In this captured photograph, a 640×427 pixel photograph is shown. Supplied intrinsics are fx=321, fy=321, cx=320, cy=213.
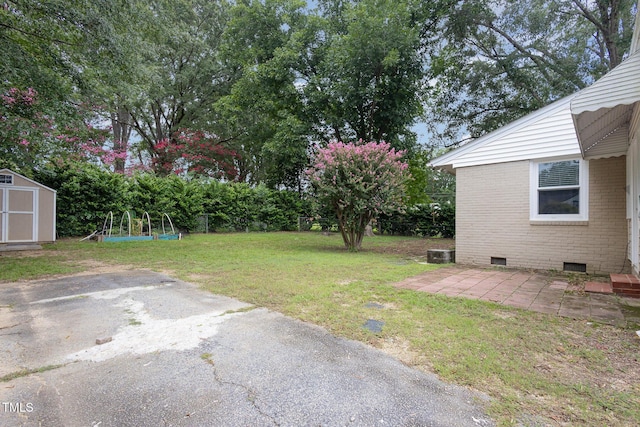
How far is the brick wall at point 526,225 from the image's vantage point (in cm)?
614

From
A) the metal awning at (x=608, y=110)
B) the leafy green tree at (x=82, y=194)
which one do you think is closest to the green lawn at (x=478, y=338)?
the metal awning at (x=608, y=110)

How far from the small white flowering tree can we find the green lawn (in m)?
3.42

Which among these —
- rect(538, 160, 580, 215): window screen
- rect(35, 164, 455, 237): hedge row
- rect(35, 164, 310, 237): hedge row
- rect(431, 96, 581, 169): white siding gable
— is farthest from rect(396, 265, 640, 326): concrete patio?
rect(35, 164, 310, 237): hedge row

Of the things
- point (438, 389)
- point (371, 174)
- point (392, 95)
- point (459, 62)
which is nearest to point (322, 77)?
point (392, 95)

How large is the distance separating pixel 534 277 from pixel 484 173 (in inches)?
107

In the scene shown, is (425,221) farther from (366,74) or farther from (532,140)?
(532,140)

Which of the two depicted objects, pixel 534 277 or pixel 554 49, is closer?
A: pixel 534 277

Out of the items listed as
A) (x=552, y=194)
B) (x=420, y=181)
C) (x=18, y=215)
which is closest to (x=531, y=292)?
(x=552, y=194)

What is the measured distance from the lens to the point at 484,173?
7.70 metres

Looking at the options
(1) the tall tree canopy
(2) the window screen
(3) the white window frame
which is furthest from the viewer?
(1) the tall tree canopy

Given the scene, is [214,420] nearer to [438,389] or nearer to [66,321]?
[438,389]

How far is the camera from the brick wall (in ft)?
20.1

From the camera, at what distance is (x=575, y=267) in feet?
21.3

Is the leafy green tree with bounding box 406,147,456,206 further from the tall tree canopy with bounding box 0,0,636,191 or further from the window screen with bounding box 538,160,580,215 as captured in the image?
the window screen with bounding box 538,160,580,215
